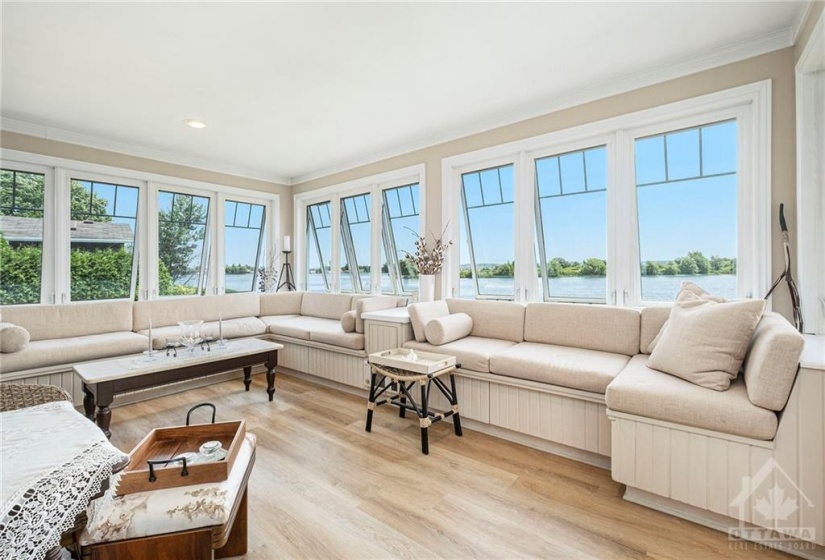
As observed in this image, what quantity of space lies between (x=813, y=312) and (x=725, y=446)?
118cm

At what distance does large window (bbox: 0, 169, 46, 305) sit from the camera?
3.62 metres

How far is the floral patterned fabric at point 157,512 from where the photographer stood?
46.3 inches

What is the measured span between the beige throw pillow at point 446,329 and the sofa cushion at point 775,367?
72.9 inches

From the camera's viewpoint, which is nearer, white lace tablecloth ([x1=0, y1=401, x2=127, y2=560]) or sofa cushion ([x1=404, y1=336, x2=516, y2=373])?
white lace tablecloth ([x1=0, y1=401, x2=127, y2=560])

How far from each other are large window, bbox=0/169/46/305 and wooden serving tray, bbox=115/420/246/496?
355cm

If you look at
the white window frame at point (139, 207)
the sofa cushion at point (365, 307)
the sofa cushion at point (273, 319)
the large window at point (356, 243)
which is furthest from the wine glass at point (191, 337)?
the large window at point (356, 243)

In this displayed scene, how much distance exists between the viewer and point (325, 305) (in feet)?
16.2

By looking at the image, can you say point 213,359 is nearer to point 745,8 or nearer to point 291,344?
point 291,344

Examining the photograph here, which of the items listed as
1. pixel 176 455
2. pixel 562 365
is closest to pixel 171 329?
pixel 176 455

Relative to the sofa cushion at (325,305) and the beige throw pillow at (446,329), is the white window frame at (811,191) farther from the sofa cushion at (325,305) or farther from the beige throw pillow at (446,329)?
the sofa cushion at (325,305)

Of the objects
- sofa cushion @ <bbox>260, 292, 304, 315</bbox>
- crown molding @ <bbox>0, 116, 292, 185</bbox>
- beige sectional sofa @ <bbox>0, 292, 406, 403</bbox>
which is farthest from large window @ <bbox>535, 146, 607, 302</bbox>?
crown molding @ <bbox>0, 116, 292, 185</bbox>

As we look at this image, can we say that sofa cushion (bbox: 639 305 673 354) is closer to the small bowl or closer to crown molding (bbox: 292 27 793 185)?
crown molding (bbox: 292 27 793 185)

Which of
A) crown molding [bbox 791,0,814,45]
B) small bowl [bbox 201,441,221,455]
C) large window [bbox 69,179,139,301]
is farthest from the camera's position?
large window [bbox 69,179,139,301]

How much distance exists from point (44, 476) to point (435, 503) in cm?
159
